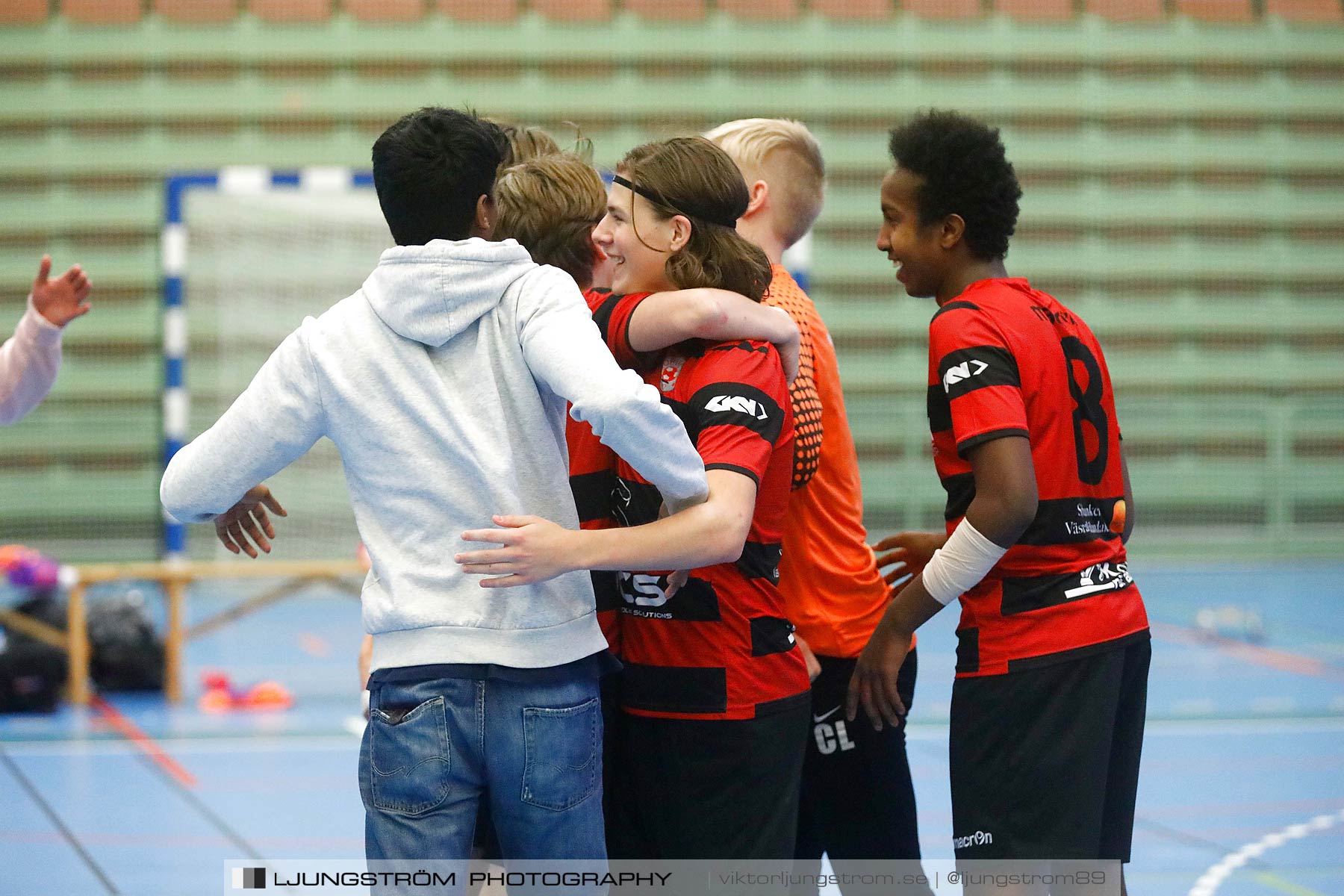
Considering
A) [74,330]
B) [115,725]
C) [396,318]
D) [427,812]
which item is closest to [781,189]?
[396,318]

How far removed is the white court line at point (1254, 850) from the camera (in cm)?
376

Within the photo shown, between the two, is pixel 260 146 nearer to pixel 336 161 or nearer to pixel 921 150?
pixel 336 161

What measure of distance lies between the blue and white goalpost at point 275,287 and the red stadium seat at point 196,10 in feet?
8.46

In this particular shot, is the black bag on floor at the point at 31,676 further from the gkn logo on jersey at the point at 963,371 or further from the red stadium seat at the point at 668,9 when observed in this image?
the red stadium seat at the point at 668,9

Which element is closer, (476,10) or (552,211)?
(552,211)

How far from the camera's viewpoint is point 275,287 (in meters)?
8.07

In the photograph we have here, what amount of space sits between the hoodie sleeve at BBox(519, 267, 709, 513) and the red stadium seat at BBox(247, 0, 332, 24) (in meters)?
9.29

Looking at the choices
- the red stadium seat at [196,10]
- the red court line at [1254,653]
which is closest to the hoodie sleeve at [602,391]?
the red court line at [1254,653]

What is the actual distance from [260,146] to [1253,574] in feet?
27.4

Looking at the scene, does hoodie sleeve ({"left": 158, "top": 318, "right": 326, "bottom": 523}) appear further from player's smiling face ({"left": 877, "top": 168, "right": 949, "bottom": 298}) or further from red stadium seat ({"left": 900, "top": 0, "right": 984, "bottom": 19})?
red stadium seat ({"left": 900, "top": 0, "right": 984, "bottom": 19})

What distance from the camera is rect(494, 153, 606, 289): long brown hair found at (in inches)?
89.4

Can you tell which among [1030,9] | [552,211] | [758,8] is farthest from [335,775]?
[1030,9]

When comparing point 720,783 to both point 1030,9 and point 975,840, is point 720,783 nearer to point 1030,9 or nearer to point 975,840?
point 975,840

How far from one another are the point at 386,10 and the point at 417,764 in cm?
947
